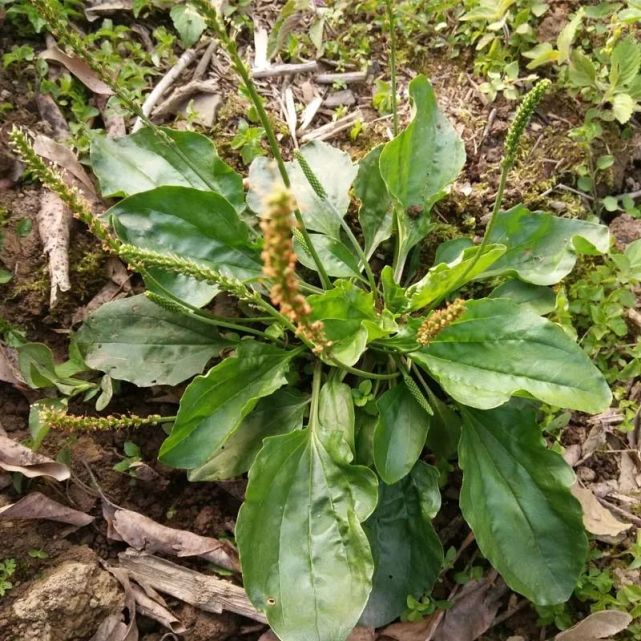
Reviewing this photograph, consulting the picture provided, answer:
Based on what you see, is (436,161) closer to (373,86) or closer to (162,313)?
(373,86)

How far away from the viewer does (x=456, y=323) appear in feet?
6.82

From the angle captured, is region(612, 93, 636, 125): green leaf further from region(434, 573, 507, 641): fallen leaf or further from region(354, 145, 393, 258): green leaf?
region(434, 573, 507, 641): fallen leaf

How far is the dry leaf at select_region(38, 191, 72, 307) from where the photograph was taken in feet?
7.73

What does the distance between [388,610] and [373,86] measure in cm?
210

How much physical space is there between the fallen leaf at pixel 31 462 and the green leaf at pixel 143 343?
34cm

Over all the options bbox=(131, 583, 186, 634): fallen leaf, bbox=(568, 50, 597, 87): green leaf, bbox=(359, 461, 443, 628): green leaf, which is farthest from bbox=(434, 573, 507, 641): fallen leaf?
bbox=(568, 50, 597, 87): green leaf

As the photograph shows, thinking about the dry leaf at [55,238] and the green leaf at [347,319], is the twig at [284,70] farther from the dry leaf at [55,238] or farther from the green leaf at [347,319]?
the green leaf at [347,319]

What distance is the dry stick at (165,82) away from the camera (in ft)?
8.91

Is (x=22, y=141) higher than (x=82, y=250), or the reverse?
(x=22, y=141)

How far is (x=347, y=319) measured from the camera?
6.76 ft

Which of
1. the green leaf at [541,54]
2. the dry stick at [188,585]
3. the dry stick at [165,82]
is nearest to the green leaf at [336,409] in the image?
the dry stick at [188,585]

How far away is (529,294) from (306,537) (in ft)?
3.70

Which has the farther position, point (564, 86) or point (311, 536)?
point (564, 86)

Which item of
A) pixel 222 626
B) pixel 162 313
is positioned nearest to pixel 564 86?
pixel 162 313
